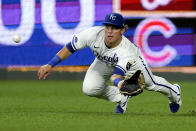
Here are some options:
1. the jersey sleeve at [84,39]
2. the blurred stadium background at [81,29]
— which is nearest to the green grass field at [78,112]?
the jersey sleeve at [84,39]

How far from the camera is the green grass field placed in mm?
6086

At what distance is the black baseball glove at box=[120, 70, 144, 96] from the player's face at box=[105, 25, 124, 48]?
808 millimetres

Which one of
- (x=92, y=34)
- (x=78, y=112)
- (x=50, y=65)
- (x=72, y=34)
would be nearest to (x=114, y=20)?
(x=92, y=34)

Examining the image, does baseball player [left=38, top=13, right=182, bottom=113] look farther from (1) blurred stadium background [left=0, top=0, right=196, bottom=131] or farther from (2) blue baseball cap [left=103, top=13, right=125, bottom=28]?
(1) blurred stadium background [left=0, top=0, right=196, bottom=131]

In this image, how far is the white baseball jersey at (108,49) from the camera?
23.4ft

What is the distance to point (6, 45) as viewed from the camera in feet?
52.1

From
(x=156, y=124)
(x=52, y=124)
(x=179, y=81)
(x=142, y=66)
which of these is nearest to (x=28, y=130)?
(x=52, y=124)

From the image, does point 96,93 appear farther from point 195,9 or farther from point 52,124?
point 195,9

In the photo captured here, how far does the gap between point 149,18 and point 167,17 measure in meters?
0.44

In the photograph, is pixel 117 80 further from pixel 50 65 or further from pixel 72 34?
pixel 72 34

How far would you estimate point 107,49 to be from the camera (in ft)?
24.1

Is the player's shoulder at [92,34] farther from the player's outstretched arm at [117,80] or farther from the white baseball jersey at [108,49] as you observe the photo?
the player's outstretched arm at [117,80]

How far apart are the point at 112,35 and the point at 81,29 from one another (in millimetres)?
8180

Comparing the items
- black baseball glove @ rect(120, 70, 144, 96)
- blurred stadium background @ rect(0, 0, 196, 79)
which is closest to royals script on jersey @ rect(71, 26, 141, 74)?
black baseball glove @ rect(120, 70, 144, 96)
